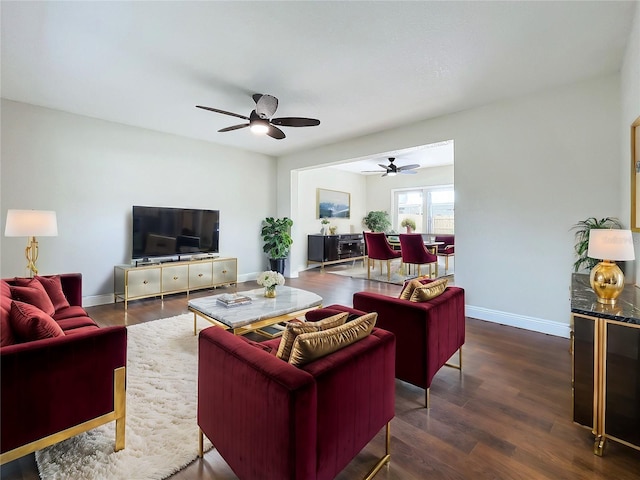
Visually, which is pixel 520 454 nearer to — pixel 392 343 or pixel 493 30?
pixel 392 343

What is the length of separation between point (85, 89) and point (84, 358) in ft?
11.2

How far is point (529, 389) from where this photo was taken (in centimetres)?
225

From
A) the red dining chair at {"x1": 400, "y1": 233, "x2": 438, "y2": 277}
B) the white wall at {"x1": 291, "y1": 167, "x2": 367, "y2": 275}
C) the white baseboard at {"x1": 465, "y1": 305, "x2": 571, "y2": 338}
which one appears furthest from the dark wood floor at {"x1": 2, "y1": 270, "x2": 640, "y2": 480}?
the white wall at {"x1": 291, "y1": 167, "x2": 367, "y2": 275}

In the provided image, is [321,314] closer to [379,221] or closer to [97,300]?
[97,300]

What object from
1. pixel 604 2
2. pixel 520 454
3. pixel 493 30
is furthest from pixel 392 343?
pixel 604 2

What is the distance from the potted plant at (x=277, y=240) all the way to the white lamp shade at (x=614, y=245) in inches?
200

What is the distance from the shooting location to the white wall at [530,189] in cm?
311

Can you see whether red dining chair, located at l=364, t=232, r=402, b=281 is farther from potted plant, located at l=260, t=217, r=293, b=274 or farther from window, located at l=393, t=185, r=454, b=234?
window, located at l=393, t=185, r=454, b=234

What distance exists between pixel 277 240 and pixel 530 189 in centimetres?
439

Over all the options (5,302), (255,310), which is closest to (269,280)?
(255,310)

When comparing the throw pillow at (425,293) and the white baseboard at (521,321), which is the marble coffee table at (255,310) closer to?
the throw pillow at (425,293)

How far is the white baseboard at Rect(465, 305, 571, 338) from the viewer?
332 cm

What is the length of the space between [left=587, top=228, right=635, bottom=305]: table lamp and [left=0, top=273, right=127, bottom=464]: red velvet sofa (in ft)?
9.04

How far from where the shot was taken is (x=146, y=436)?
1.73m
